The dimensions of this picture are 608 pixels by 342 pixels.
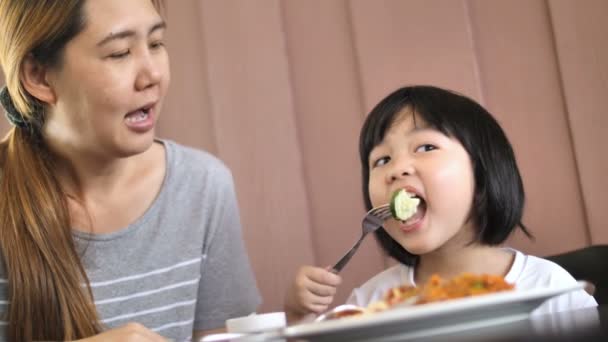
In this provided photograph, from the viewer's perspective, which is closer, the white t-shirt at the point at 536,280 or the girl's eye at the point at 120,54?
the white t-shirt at the point at 536,280

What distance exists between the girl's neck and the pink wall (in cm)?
18

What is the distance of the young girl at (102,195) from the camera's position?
4.42 ft

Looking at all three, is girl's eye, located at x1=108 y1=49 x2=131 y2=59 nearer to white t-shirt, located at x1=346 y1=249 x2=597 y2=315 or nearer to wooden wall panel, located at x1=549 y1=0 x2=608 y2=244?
white t-shirt, located at x1=346 y1=249 x2=597 y2=315

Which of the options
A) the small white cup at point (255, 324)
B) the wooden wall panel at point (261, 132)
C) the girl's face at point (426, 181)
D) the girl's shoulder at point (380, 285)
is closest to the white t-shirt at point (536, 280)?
the girl's shoulder at point (380, 285)

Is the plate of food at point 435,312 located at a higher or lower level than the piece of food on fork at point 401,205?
lower

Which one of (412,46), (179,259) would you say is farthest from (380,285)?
(412,46)

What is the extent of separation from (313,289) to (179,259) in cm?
42

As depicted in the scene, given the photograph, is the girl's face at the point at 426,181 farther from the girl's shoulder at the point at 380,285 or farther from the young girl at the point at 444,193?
the girl's shoulder at the point at 380,285

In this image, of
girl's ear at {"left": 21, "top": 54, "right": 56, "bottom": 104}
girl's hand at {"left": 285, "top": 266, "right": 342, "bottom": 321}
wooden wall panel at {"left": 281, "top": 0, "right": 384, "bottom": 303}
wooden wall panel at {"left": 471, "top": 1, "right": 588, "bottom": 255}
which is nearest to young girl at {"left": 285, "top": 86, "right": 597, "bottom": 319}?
girl's hand at {"left": 285, "top": 266, "right": 342, "bottom": 321}

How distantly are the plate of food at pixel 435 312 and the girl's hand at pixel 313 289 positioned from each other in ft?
1.41

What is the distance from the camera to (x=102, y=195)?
5.05 feet

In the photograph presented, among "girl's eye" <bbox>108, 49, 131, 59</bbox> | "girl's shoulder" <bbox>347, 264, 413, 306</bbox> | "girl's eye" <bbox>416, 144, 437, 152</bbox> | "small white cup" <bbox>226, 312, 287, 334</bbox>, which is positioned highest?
"girl's eye" <bbox>108, 49, 131, 59</bbox>

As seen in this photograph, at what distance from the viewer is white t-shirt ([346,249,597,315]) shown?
1.21 meters

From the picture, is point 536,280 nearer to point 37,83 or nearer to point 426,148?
point 426,148
